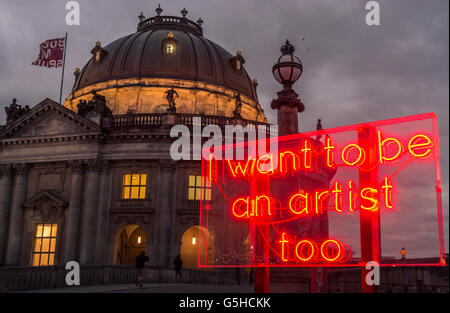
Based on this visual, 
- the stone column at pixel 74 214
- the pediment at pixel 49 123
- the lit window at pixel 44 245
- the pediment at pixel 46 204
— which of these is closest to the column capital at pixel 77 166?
the stone column at pixel 74 214

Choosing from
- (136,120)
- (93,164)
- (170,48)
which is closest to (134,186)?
(93,164)

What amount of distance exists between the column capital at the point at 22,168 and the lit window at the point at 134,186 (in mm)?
8503

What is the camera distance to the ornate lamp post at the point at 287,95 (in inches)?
497

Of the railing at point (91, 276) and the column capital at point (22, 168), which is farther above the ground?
the column capital at point (22, 168)

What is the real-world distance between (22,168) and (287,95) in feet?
110

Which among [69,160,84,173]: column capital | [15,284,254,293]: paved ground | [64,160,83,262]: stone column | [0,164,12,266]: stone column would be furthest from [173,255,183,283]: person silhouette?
[0,164,12,266]: stone column

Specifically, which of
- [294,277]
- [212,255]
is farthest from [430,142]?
[212,255]

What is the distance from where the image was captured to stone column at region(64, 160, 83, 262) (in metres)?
37.6

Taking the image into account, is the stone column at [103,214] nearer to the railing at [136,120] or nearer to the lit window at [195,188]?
the railing at [136,120]

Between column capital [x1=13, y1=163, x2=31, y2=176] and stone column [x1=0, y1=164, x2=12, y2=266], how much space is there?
2.09 ft

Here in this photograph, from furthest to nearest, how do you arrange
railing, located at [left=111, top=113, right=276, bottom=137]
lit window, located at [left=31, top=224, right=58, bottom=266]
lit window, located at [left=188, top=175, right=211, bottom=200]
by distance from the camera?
railing, located at [left=111, top=113, right=276, bottom=137]
lit window, located at [left=31, top=224, right=58, bottom=266]
lit window, located at [left=188, top=175, right=211, bottom=200]

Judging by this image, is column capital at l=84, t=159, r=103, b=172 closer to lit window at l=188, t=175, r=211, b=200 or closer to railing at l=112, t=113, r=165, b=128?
railing at l=112, t=113, r=165, b=128

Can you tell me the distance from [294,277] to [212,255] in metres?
26.4
